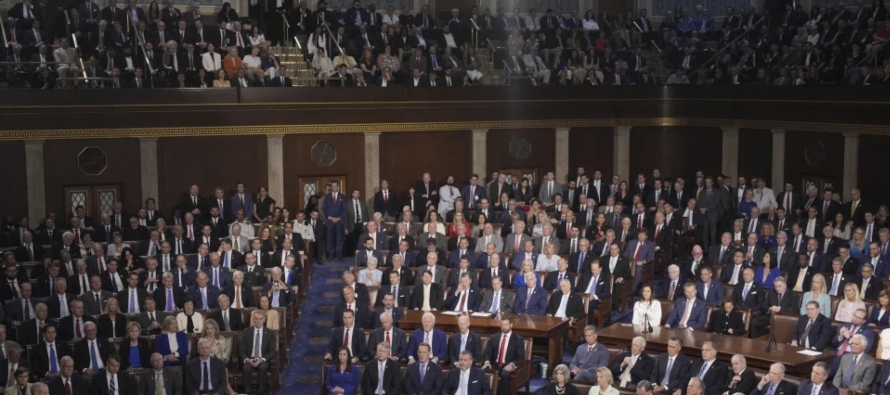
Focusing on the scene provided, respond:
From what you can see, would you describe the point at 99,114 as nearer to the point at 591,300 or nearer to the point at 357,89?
the point at 357,89

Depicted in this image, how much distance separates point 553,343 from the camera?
40.1ft

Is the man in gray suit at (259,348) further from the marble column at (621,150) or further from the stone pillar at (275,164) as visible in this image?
the marble column at (621,150)

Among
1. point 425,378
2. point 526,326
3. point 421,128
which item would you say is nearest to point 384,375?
point 425,378

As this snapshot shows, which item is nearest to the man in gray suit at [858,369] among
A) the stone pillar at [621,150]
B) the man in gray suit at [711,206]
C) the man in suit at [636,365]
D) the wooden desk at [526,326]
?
the man in suit at [636,365]

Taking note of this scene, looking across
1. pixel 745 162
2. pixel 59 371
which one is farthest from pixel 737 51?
pixel 59 371

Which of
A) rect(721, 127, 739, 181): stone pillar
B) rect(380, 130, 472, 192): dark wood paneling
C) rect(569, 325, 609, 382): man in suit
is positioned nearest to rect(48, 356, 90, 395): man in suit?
rect(569, 325, 609, 382): man in suit

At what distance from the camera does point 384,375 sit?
11.1 meters

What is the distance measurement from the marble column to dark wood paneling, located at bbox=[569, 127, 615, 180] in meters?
0.07

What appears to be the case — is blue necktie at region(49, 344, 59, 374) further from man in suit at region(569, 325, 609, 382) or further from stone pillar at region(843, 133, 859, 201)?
stone pillar at region(843, 133, 859, 201)

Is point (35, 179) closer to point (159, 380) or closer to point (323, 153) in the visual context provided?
point (323, 153)

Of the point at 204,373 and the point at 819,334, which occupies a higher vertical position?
the point at 819,334

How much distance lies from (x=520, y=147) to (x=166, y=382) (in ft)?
39.3

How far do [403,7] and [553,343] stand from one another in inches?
548

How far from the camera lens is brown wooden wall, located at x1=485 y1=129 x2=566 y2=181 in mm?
21625
